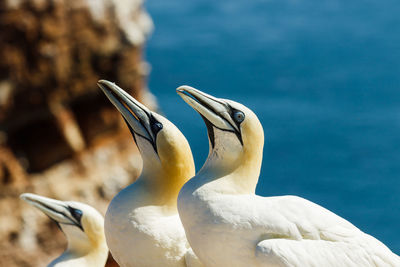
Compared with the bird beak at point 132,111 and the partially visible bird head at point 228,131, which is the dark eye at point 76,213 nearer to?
the bird beak at point 132,111

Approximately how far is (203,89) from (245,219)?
27.6m

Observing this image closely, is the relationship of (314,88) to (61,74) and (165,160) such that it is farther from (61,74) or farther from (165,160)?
(165,160)

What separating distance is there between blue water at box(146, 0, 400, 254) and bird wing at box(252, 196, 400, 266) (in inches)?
749

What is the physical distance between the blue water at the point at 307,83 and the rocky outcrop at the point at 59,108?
10.1m

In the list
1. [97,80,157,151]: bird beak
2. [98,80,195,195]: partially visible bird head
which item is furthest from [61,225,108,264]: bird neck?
[97,80,157,151]: bird beak

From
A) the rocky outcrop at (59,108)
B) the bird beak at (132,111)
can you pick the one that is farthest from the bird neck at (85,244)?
the rocky outcrop at (59,108)

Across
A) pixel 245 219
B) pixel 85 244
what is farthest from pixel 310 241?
pixel 85 244

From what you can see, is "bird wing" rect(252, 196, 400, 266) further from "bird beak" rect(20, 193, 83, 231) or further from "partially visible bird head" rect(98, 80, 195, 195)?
"bird beak" rect(20, 193, 83, 231)

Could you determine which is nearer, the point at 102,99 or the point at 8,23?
the point at 8,23

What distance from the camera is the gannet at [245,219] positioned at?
353 centimetres

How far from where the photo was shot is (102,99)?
622 inches

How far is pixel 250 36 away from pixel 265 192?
12009 mm

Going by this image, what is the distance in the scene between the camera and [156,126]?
394cm

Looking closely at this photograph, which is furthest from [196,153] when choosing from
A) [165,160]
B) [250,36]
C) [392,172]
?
[165,160]
